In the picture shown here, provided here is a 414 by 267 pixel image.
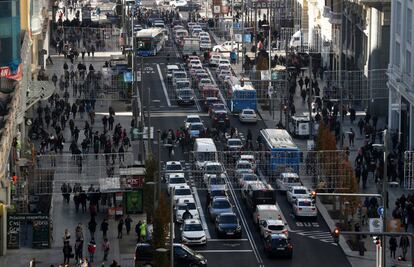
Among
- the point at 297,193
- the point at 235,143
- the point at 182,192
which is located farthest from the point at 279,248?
the point at 235,143

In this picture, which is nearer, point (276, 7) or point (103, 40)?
point (103, 40)

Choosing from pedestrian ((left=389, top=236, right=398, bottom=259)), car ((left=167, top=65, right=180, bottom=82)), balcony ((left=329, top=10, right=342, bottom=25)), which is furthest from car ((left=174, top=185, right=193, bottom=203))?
balcony ((left=329, top=10, right=342, bottom=25))

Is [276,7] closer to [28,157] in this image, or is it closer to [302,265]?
[28,157]

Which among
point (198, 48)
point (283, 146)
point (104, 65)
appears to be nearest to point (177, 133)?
point (283, 146)

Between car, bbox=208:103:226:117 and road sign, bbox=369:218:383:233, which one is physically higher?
car, bbox=208:103:226:117

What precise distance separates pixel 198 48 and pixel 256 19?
936 cm

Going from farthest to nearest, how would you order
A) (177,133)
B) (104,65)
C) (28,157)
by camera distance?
(104,65) → (177,133) → (28,157)

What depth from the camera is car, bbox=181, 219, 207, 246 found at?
304 feet

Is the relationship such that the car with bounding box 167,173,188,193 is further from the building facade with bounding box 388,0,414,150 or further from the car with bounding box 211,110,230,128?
the car with bounding box 211,110,230,128

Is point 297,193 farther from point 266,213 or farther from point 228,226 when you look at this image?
point 228,226

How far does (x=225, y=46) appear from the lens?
16975 cm

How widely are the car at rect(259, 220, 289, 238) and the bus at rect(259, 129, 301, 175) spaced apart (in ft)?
38.4

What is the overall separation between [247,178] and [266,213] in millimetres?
8599

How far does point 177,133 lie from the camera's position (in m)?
Result: 122
